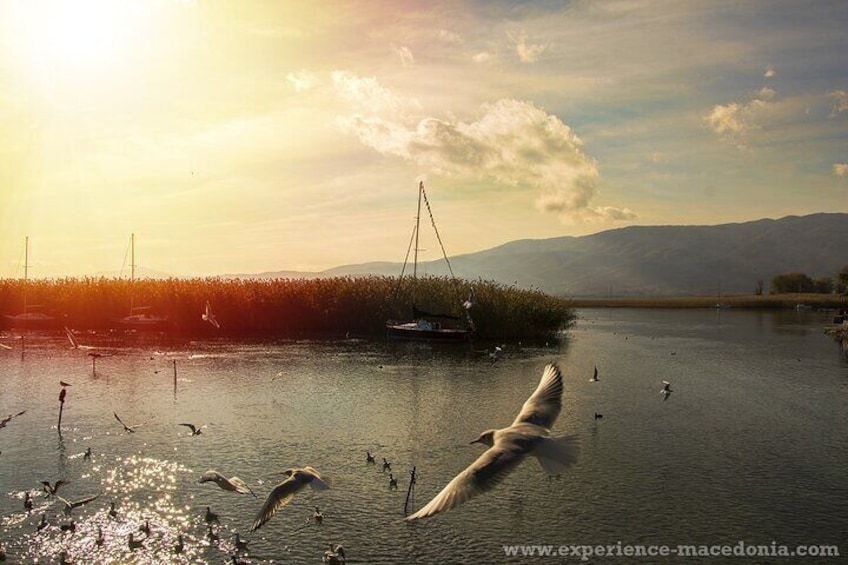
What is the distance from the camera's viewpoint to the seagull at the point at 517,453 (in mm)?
7932

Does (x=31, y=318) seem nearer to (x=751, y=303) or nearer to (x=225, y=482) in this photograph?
(x=225, y=482)

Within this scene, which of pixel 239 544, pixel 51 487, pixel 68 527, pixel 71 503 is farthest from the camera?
pixel 51 487

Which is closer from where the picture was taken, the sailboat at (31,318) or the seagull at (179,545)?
the seagull at (179,545)

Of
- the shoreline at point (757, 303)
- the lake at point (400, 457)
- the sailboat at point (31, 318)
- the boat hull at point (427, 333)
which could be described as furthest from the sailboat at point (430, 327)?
the shoreline at point (757, 303)

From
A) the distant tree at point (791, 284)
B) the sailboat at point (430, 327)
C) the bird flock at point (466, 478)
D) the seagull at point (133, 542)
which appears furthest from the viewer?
the distant tree at point (791, 284)

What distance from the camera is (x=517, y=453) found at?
366 inches

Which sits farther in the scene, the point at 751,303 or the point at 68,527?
the point at 751,303

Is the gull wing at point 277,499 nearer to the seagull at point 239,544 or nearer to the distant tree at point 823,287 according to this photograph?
the seagull at point 239,544

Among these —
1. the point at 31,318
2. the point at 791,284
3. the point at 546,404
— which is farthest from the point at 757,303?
the point at 546,404

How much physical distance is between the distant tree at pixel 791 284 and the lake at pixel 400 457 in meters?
153

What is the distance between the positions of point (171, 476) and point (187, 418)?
620cm

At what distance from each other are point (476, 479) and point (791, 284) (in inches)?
7334

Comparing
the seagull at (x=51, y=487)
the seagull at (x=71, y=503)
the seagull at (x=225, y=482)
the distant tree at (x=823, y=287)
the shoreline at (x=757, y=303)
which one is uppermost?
the distant tree at (x=823, y=287)

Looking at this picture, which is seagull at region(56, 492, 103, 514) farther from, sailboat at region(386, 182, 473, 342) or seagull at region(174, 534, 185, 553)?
sailboat at region(386, 182, 473, 342)
